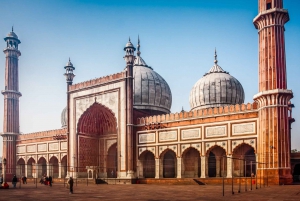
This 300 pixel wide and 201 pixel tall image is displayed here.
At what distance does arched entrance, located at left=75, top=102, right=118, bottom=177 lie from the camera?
1142 inches

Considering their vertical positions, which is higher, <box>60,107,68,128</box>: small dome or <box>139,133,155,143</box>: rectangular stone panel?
<box>60,107,68,128</box>: small dome

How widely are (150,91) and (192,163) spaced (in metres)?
8.29

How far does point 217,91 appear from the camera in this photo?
29031mm

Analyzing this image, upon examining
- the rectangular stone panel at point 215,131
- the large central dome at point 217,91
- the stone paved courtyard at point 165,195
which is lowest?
the stone paved courtyard at point 165,195

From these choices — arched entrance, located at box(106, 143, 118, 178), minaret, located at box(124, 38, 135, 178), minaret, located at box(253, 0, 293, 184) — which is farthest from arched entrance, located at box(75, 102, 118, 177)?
minaret, located at box(253, 0, 293, 184)

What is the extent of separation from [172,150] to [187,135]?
5.11ft

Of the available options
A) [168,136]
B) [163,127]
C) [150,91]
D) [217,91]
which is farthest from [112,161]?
[217,91]

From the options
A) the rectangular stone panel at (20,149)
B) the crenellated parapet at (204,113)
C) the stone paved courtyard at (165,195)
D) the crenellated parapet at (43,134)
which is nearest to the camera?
the stone paved courtyard at (165,195)

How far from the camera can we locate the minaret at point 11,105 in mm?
34344

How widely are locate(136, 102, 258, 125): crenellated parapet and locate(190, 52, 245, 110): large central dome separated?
5.53 m

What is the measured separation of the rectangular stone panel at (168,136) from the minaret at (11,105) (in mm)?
16458

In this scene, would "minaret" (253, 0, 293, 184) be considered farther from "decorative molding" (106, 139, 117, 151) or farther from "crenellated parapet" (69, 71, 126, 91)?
"decorative molding" (106, 139, 117, 151)

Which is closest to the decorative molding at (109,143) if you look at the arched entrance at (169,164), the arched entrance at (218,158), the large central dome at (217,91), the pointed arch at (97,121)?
the pointed arch at (97,121)

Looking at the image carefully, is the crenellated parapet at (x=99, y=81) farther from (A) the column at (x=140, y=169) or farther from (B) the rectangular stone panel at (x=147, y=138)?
(A) the column at (x=140, y=169)
